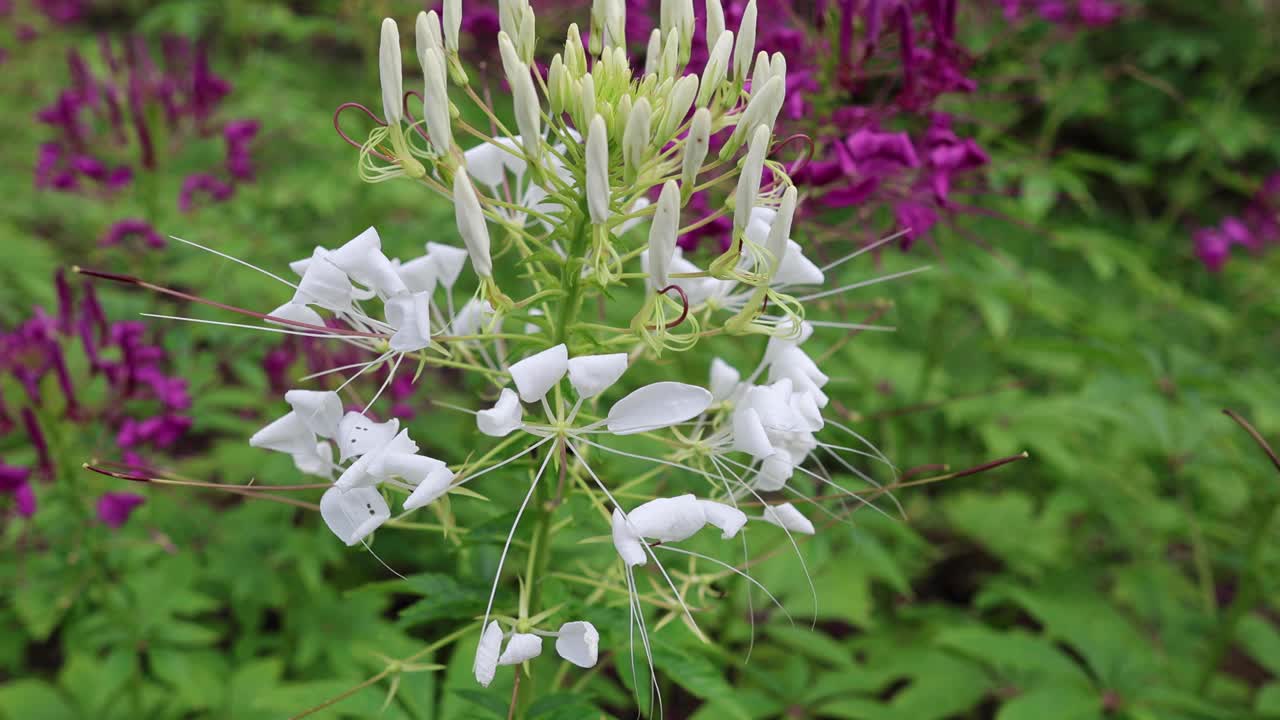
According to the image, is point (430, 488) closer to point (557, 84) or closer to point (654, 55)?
point (557, 84)

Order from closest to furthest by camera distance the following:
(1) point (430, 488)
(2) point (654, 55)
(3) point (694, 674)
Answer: (1) point (430, 488), (2) point (654, 55), (3) point (694, 674)

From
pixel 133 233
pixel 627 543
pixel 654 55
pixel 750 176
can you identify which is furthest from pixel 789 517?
pixel 133 233

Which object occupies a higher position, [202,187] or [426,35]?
[426,35]

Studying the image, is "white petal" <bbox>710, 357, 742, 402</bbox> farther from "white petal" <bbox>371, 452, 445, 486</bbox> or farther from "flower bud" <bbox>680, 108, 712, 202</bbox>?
"white petal" <bbox>371, 452, 445, 486</bbox>

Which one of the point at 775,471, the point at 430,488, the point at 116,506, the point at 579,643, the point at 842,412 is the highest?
the point at 430,488

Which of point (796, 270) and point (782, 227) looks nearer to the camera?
point (782, 227)

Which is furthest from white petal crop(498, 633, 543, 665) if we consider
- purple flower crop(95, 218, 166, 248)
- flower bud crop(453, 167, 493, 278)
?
purple flower crop(95, 218, 166, 248)

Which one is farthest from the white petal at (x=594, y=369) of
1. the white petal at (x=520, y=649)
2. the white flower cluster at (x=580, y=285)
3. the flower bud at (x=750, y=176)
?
the white petal at (x=520, y=649)
